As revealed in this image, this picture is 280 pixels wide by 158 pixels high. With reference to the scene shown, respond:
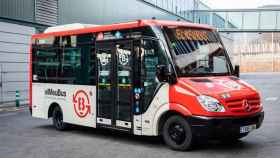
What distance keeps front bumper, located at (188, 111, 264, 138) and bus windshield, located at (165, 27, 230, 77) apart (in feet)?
3.45

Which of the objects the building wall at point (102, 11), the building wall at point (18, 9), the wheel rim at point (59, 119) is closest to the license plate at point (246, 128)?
the wheel rim at point (59, 119)

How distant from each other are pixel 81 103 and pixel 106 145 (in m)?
1.90

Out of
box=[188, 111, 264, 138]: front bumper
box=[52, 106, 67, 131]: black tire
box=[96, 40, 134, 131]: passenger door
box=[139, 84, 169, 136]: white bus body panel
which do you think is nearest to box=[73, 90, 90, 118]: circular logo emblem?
box=[96, 40, 134, 131]: passenger door

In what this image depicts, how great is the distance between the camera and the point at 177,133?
8719mm

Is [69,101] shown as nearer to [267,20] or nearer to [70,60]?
[70,60]

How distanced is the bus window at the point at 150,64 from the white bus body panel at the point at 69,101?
1786 mm

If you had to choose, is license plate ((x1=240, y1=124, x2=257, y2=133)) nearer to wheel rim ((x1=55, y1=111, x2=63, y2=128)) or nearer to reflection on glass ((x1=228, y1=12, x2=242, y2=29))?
wheel rim ((x1=55, y1=111, x2=63, y2=128))

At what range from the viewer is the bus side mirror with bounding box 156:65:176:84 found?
28.8 feet

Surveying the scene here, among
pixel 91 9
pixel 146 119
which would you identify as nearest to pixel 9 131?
pixel 146 119

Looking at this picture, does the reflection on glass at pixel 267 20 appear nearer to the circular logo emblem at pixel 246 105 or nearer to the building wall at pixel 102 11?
the building wall at pixel 102 11

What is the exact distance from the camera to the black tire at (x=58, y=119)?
39.9ft

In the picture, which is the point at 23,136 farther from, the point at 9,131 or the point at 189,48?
the point at 189,48

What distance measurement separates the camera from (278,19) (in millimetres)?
53219

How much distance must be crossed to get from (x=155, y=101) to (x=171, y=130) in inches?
26.2
